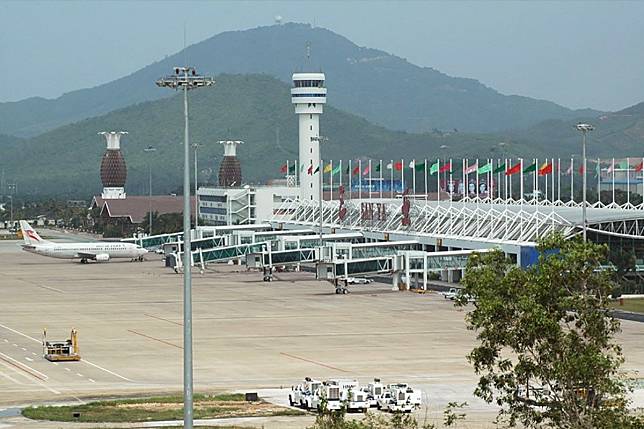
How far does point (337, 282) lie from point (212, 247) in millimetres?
47031

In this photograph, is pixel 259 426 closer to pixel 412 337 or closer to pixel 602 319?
pixel 602 319

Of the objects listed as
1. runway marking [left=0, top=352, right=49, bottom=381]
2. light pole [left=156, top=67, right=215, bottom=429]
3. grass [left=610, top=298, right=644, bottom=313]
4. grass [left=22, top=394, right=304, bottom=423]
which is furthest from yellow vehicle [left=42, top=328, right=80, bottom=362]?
grass [left=610, top=298, right=644, bottom=313]

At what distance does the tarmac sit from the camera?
6162 cm

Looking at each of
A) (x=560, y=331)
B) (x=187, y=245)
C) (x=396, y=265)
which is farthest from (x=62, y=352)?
(x=396, y=265)

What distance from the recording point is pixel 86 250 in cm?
17038

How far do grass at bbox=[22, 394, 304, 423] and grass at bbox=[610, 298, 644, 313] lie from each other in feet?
149

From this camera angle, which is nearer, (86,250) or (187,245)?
(187,245)

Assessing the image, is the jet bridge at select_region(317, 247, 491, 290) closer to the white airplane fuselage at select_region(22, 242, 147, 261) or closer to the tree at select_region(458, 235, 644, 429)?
the white airplane fuselage at select_region(22, 242, 147, 261)

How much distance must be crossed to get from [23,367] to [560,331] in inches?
1663

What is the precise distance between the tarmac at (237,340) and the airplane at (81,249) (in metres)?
33.1

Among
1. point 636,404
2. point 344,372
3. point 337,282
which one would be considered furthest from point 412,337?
point 337,282

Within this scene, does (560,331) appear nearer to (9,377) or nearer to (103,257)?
(9,377)

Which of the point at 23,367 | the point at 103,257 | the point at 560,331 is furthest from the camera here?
the point at 103,257

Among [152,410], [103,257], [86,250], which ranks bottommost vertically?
[152,410]
